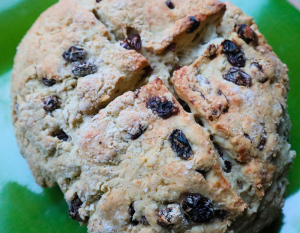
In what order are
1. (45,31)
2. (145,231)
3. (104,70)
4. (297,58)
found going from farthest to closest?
(297,58), (45,31), (104,70), (145,231)

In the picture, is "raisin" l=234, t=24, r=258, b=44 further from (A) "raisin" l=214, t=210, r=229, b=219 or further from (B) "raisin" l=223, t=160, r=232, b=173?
(A) "raisin" l=214, t=210, r=229, b=219

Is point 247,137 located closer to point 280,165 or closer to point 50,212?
point 280,165

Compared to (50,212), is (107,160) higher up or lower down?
higher up

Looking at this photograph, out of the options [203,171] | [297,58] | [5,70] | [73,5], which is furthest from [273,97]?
[5,70]

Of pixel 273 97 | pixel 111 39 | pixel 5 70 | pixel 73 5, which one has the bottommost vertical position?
pixel 5 70

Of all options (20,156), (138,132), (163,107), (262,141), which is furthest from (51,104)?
(262,141)

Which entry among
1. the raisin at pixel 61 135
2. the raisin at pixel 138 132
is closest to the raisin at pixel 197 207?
the raisin at pixel 138 132
